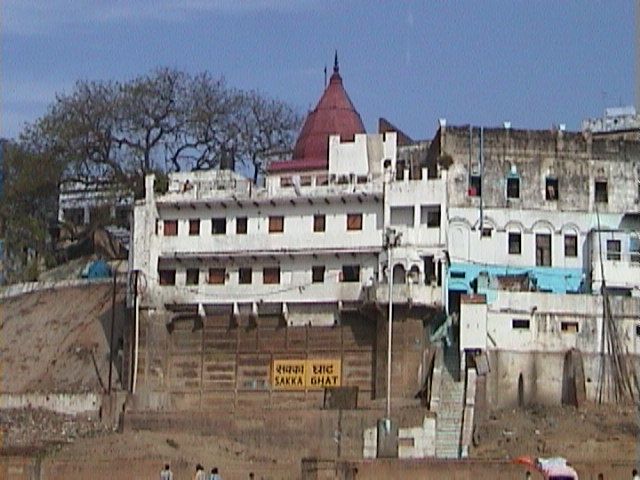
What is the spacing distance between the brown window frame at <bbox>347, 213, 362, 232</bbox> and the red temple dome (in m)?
5.93

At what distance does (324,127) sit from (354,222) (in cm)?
869

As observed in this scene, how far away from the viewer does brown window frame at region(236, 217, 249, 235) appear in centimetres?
6356

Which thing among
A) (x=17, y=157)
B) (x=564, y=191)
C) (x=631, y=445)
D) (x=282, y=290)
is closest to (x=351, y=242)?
(x=282, y=290)

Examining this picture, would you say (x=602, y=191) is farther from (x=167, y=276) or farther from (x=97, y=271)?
(x=97, y=271)

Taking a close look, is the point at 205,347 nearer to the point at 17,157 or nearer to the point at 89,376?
the point at 89,376

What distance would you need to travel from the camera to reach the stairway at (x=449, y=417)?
2219 inches

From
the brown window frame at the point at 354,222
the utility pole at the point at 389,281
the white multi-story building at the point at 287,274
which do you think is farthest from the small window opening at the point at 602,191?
the brown window frame at the point at 354,222

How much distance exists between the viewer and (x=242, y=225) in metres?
63.7

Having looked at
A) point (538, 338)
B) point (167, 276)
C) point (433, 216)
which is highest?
point (433, 216)

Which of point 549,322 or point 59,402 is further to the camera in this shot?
point 59,402

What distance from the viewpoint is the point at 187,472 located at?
48562mm

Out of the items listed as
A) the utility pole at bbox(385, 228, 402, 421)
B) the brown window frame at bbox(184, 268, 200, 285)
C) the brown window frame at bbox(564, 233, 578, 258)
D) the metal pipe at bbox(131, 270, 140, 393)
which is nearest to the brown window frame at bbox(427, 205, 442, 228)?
the utility pole at bbox(385, 228, 402, 421)

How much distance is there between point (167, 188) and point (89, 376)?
789 cm

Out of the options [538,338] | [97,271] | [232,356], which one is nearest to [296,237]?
[232,356]
